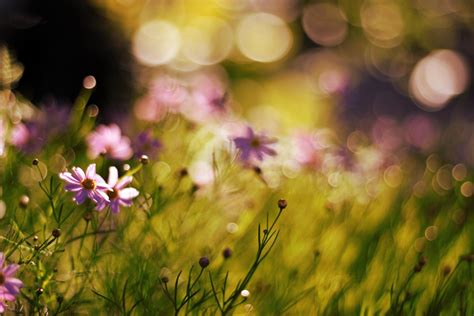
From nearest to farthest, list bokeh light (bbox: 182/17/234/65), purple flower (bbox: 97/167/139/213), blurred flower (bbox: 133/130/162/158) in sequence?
purple flower (bbox: 97/167/139/213) < blurred flower (bbox: 133/130/162/158) < bokeh light (bbox: 182/17/234/65)

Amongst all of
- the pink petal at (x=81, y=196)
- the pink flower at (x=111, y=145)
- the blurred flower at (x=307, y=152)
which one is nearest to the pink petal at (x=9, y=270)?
the pink petal at (x=81, y=196)

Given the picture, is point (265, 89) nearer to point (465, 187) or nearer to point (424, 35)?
point (424, 35)

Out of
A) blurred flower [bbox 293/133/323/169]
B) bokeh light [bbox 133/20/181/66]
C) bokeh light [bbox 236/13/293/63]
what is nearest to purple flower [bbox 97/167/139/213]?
blurred flower [bbox 293/133/323/169]

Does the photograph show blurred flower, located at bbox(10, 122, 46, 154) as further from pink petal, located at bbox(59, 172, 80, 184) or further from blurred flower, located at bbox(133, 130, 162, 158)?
pink petal, located at bbox(59, 172, 80, 184)

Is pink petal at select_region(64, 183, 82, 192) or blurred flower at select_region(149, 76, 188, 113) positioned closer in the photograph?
pink petal at select_region(64, 183, 82, 192)

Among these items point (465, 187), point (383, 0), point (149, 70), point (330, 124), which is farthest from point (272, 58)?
point (465, 187)

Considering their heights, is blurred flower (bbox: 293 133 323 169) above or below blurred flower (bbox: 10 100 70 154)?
above
